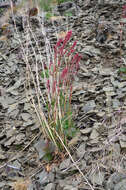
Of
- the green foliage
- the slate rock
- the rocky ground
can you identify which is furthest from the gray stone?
the slate rock

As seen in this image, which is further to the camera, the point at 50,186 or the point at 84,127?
the point at 84,127

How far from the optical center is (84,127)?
186 cm

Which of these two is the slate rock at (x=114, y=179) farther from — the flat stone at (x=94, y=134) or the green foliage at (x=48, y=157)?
the green foliage at (x=48, y=157)

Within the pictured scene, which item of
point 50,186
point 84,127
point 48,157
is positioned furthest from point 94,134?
point 50,186

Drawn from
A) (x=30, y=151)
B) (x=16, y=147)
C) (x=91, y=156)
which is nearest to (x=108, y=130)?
(x=91, y=156)

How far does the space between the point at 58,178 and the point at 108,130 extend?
0.52 m

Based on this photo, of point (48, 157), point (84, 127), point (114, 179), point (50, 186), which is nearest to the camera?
point (114, 179)

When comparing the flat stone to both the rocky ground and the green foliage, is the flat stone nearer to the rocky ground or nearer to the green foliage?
the rocky ground

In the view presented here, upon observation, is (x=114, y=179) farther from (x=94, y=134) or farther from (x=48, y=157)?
(x=48, y=157)

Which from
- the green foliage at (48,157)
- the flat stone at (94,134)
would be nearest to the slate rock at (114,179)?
the flat stone at (94,134)

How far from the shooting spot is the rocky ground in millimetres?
1517

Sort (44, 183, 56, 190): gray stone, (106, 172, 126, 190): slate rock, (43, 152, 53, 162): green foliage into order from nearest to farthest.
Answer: (106, 172, 126, 190): slate rock
(44, 183, 56, 190): gray stone
(43, 152, 53, 162): green foliage

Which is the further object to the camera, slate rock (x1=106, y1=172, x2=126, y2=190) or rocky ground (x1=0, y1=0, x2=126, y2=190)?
rocky ground (x1=0, y1=0, x2=126, y2=190)

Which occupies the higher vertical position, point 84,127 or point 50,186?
point 84,127
